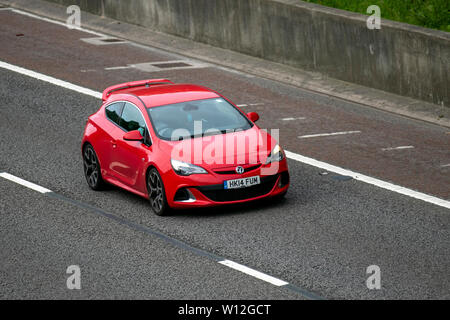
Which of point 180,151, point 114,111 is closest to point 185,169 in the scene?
point 180,151

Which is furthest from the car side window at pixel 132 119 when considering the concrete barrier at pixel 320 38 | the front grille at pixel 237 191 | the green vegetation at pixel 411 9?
the green vegetation at pixel 411 9

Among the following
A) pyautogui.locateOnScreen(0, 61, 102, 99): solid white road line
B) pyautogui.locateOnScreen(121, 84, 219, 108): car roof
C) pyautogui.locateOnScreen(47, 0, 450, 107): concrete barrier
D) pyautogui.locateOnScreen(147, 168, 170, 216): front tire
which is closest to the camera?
pyautogui.locateOnScreen(147, 168, 170, 216): front tire

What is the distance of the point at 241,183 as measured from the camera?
43.3 feet

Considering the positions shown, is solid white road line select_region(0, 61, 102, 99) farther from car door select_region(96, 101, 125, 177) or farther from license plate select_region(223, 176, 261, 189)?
license plate select_region(223, 176, 261, 189)

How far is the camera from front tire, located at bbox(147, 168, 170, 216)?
43.9 ft

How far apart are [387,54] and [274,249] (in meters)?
8.49

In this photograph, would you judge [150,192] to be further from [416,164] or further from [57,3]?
[57,3]

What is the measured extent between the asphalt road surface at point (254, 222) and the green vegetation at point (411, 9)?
2596 mm

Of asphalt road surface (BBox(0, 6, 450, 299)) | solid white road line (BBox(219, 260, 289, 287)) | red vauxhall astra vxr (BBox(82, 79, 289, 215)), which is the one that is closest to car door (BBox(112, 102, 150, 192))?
red vauxhall astra vxr (BBox(82, 79, 289, 215))

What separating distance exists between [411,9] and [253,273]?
38.6ft

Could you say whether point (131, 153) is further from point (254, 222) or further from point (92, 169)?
point (254, 222)

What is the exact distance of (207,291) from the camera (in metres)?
10.6
